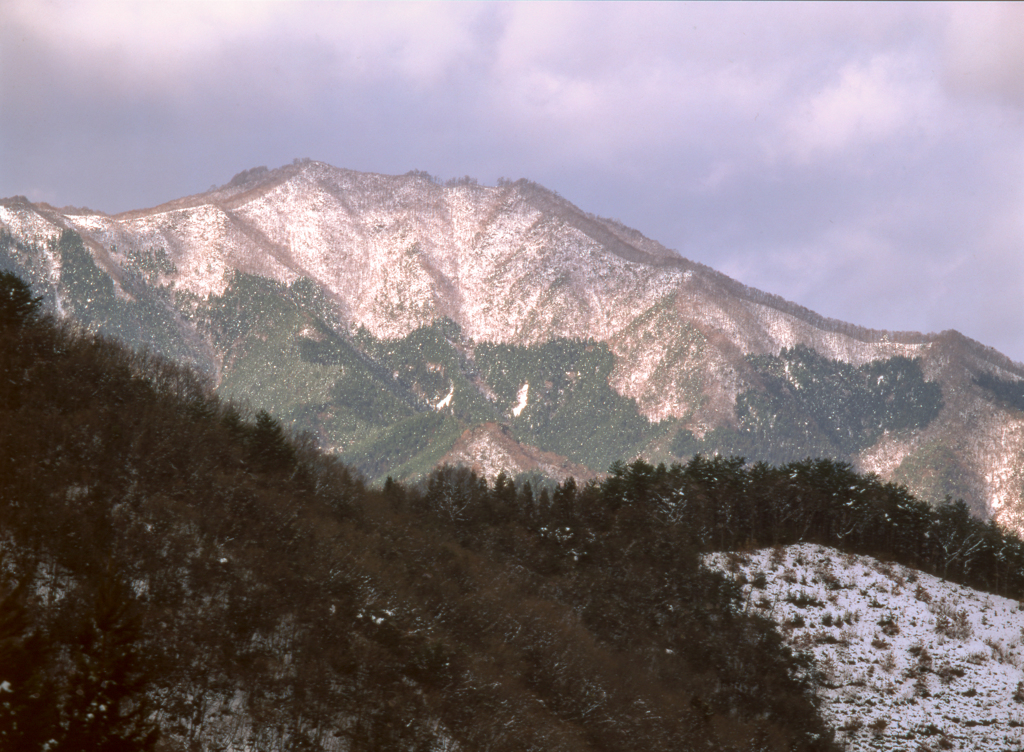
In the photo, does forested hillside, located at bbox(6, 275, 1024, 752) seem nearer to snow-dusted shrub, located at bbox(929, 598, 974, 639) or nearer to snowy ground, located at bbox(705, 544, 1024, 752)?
snowy ground, located at bbox(705, 544, 1024, 752)

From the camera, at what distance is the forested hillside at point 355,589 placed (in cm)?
5662

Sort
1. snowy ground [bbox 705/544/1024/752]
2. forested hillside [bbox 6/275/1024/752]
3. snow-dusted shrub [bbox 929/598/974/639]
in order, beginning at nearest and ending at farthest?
forested hillside [bbox 6/275/1024/752] < snowy ground [bbox 705/544/1024/752] < snow-dusted shrub [bbox 929/598/974/639]

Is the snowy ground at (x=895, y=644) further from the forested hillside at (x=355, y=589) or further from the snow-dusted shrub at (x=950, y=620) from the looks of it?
the forested hillside at (x=355, y=589)

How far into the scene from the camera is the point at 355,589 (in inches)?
2916

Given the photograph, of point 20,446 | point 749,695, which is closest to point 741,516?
point 749,695

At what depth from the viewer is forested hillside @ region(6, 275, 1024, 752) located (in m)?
56.6

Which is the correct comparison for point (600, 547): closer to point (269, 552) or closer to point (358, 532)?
point (358, 532)

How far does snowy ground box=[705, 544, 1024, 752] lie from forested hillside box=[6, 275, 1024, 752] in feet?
12.1

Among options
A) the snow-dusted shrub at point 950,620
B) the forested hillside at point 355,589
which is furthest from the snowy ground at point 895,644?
the forested hillside at point 355,589

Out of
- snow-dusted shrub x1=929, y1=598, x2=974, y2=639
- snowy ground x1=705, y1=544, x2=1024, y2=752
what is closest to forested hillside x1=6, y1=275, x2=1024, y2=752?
snowy ground x1=705, y1=544, x2=1024, y2=752

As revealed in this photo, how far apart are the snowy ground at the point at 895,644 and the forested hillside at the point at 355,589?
3.70 metres

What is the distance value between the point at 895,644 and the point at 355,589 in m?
55.4

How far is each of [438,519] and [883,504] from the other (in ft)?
187

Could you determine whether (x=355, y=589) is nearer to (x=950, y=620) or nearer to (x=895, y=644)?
(x=895, y=644)
